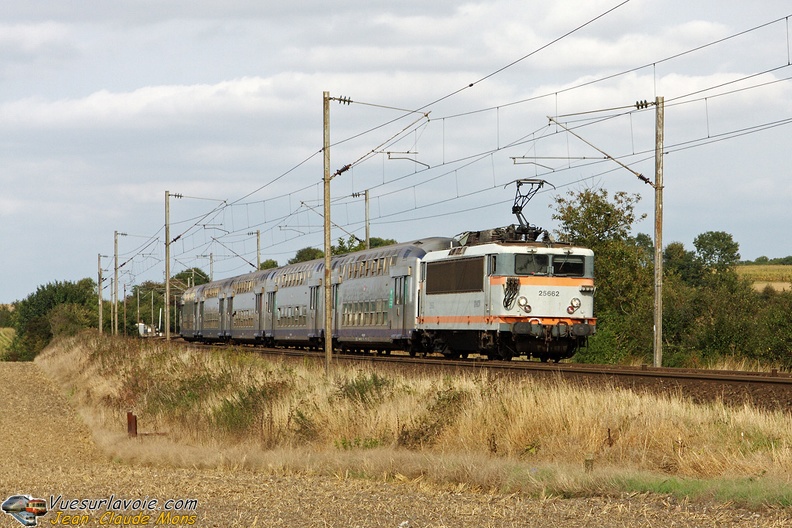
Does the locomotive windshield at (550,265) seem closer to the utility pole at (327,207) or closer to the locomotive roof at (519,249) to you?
the locomotive roof at (519,249)

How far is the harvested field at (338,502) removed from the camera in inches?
380

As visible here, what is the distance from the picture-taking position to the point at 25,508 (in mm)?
10516

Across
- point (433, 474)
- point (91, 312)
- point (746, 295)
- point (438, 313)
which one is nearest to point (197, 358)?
point (438, 313)

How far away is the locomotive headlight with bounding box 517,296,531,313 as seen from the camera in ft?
96.5

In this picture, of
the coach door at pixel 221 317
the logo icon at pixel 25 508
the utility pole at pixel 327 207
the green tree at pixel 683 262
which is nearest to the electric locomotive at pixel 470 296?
the utility pole at pixel 327 207

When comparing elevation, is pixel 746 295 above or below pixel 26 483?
above

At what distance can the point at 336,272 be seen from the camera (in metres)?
44.3

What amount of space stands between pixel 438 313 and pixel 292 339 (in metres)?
17.9

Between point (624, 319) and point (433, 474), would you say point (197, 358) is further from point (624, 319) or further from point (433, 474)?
point (433, 474)

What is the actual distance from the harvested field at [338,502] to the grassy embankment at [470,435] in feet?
1.68

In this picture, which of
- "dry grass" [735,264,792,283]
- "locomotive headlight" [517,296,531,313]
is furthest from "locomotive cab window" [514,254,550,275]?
Result: "dry grass" [735,264,792,283]

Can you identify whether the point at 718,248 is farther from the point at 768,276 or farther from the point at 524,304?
the point at 524,304

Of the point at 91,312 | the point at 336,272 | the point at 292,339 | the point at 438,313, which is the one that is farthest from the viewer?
the point at 91,312

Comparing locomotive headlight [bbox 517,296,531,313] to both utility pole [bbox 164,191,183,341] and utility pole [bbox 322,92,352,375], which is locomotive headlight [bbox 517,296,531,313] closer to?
utility pole [bbox 322,92,352,375]
